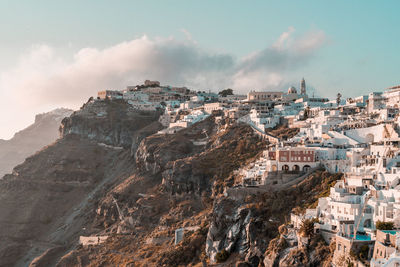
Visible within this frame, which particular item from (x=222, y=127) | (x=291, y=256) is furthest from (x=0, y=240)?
(x=291, y=256)

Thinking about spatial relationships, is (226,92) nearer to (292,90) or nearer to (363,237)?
(292,90)

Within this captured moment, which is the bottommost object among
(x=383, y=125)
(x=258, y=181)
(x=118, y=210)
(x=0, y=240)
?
(x=0, y=240)

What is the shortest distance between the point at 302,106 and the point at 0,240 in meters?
77.7

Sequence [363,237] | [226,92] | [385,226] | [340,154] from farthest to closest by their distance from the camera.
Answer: [226,92] → [340,154] → [363,237] → [385,226]

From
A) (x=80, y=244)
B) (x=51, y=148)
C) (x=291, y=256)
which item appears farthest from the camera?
(x=51, y=148)

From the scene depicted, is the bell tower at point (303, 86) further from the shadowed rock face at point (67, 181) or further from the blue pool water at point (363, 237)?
the blue pool water at point (363, 237)

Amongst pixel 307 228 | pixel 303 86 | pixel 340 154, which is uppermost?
pixel 303 86

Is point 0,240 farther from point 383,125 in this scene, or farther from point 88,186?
point 383,125

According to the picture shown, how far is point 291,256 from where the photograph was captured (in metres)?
53.6

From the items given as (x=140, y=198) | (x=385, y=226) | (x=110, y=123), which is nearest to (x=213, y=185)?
(x=140, y=198)

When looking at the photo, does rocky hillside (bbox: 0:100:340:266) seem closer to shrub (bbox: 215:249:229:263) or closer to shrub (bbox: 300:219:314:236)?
shrub (bbox: 215:249:229:263)

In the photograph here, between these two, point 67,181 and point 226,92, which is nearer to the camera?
point 67,181

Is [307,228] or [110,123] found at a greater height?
[110,123]

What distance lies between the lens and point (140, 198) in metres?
104
